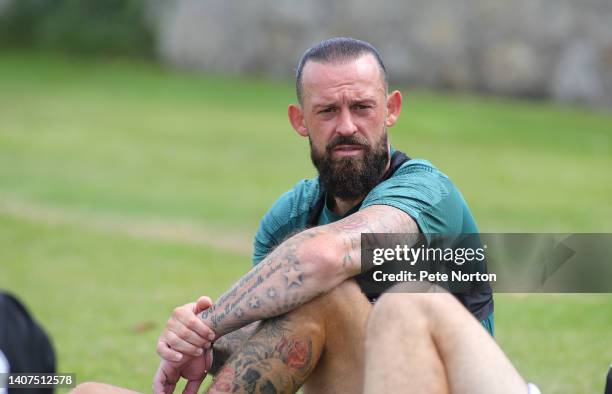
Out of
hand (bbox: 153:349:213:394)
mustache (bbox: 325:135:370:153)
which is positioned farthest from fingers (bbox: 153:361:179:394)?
mustache (bbox: 325:135:370:153)

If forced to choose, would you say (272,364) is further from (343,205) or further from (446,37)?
(446,37)

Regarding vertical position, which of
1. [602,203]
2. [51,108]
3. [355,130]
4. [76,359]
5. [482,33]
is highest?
[482,33]

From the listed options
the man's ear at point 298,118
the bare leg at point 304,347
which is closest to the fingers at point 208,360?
the bare leg at point 304,347

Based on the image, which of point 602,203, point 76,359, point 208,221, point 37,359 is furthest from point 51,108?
point 37,359

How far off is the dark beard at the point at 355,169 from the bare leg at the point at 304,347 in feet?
2.22

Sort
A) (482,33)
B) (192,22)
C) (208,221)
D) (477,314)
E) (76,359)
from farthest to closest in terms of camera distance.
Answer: (192,22)
(482,33)
(208,221)
(76,359)
(477,314)

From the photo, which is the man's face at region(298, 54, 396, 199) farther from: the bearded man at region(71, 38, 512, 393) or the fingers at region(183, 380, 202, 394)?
the fingers at region(183, 380, 202, 394)

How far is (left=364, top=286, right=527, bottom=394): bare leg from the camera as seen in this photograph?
3566 millimetres

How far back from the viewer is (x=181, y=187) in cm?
1351

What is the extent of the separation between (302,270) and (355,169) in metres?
0.75

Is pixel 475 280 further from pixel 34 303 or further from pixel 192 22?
pixel 192 22

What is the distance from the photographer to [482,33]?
17797 millimetres

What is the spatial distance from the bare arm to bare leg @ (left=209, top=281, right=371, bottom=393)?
5cm

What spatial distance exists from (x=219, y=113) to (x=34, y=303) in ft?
31.3
